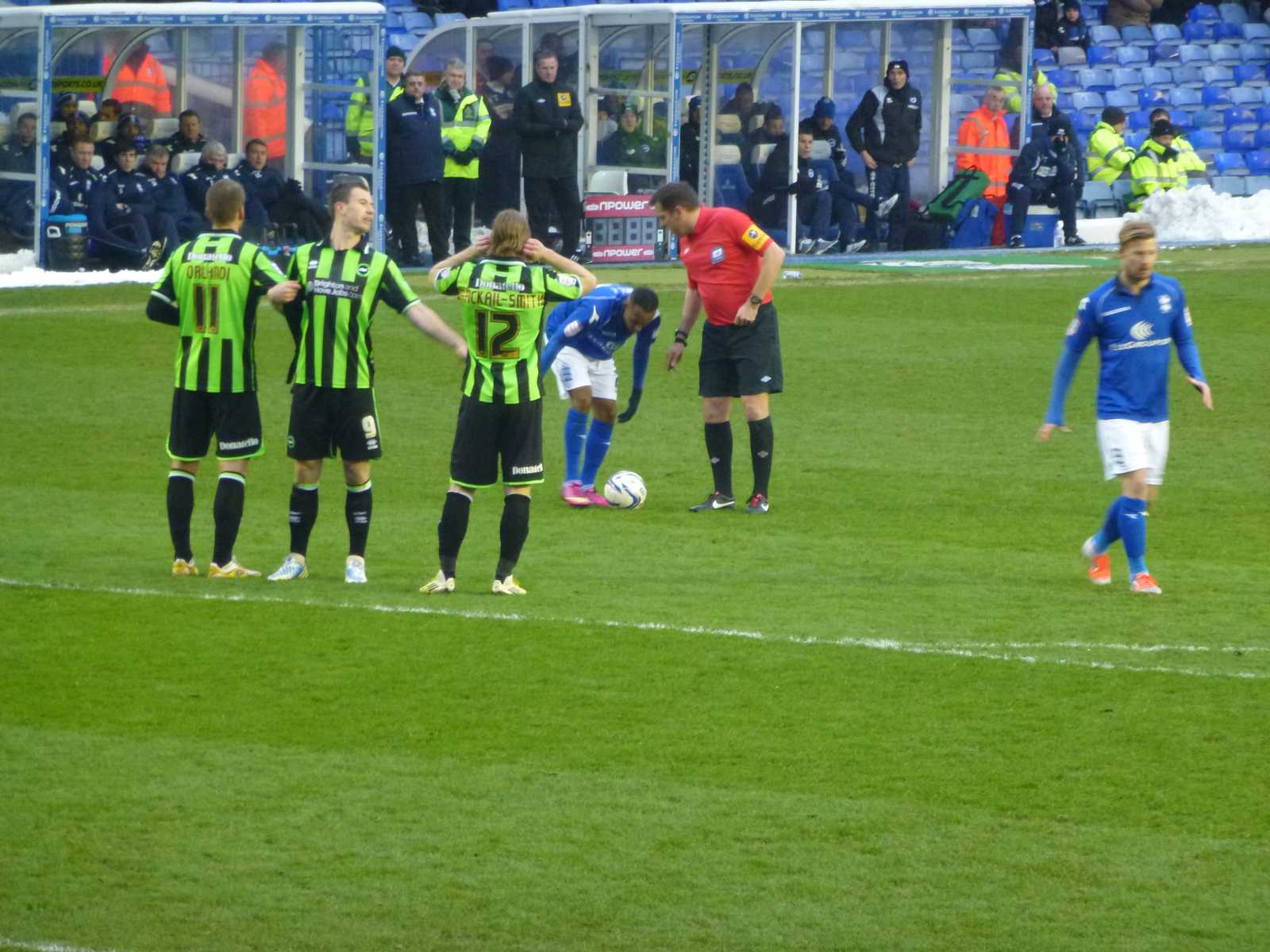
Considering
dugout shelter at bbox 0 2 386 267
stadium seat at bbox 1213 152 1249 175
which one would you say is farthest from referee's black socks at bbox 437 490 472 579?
stadium seat at bbox 1213 152 1249 175

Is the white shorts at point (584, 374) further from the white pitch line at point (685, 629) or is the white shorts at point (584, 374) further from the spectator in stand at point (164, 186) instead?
the spectator in stand at point (164, 186)

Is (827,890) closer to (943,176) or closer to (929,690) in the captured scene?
(929,690)

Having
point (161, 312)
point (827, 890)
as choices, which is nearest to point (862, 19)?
point (161, 312)

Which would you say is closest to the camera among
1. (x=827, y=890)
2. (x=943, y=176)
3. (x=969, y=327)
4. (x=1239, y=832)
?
(x=827, y=890)

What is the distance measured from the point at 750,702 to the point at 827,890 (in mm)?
1732

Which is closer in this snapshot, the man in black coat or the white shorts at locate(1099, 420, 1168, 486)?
the white shorts at locate(1099, 420, 1168, 486)

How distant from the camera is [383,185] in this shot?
21.3 metres

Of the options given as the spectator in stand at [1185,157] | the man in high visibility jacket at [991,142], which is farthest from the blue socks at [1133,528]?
the spectator in stand at [1185,157]

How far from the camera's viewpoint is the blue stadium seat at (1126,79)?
103 ft

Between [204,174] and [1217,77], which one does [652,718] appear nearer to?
[204,174]

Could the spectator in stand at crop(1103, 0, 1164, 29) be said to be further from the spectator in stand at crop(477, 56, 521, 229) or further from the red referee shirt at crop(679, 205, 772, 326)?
the red referee shirt at crop(679, 205, 772, 326)

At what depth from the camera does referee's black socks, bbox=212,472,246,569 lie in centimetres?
880

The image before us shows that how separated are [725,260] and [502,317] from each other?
9.99 ft

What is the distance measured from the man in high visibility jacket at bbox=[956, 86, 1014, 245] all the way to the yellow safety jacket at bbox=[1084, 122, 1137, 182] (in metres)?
2.46
